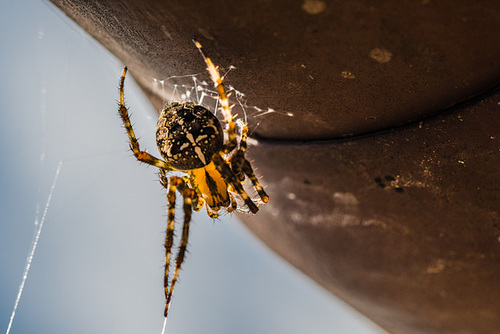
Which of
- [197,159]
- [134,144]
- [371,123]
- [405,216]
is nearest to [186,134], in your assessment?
[197,159]

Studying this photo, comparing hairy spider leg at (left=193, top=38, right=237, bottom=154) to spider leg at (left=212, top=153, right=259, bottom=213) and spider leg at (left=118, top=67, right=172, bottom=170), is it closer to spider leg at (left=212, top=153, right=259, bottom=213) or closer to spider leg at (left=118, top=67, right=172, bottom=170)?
spider leg at (left=212, top=153, right=259, bottom=213)

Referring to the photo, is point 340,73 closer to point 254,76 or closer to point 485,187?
point 254,76

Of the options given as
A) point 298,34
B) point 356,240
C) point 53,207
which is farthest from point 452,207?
point 53,207

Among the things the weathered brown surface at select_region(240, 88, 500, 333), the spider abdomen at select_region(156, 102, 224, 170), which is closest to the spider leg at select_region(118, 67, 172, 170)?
the spider abdomen at select_region(156, 102, 224, 170)

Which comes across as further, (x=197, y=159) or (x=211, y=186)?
(x=211, y=186)

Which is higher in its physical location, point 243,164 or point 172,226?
point 243,164

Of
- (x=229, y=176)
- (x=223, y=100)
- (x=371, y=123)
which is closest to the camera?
(x=371, y=123)

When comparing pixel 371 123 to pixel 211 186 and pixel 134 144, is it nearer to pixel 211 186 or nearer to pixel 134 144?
pixel 211 186
